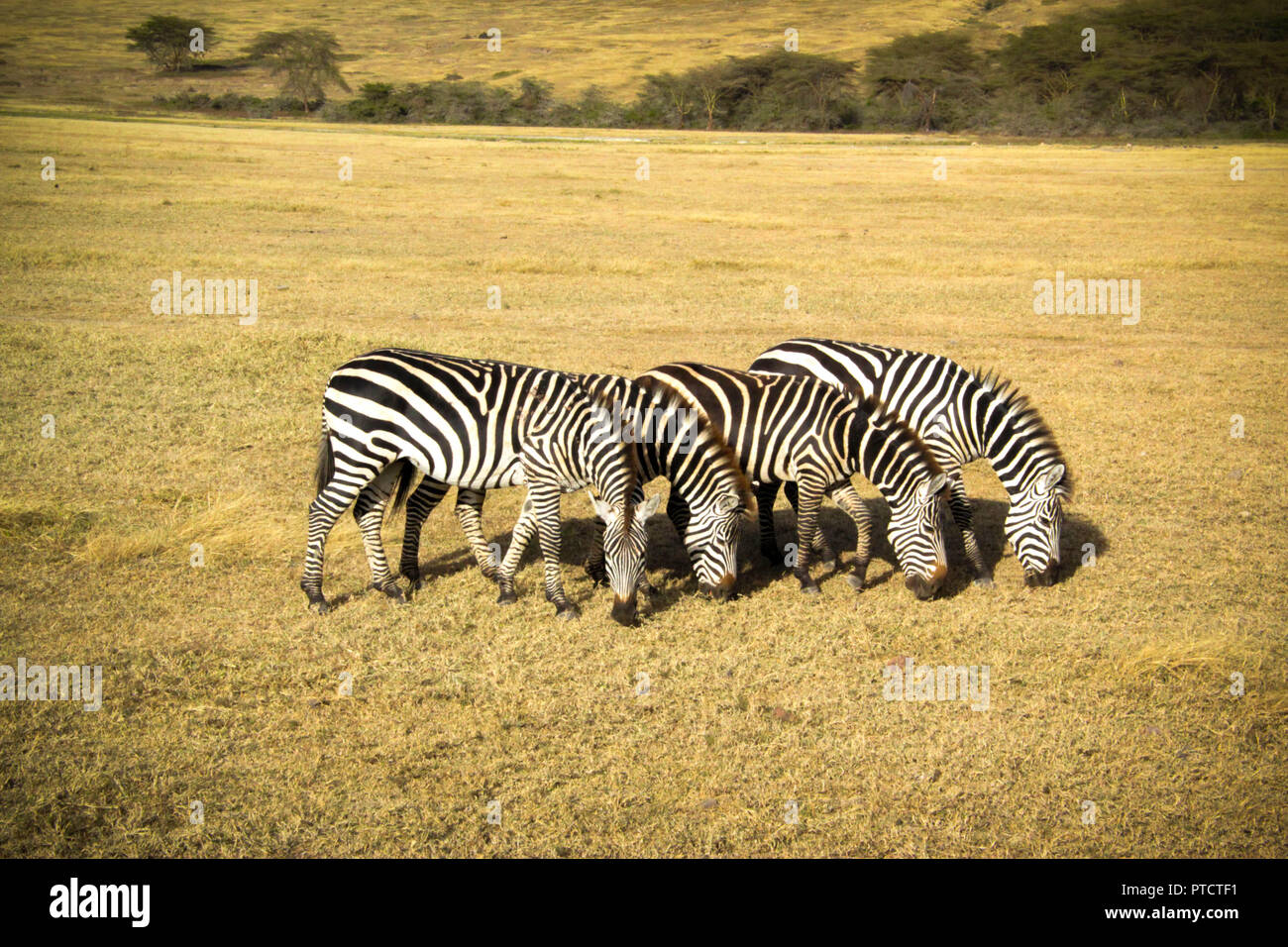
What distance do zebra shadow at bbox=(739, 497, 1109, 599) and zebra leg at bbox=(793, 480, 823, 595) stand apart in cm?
27

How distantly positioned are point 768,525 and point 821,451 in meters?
1.15

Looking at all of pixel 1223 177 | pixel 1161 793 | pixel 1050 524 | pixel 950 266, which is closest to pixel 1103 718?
pixel 1161 793

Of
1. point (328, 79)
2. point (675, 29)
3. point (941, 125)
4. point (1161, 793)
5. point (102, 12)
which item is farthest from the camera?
point (675, 29)

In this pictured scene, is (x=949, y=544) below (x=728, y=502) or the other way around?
below

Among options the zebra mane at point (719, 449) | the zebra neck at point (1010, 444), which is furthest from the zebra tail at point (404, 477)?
the zebra neck at point (1010, 444)

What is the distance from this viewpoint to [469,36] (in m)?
106

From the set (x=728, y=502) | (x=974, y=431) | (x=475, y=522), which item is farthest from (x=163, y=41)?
(x=974, y=431)

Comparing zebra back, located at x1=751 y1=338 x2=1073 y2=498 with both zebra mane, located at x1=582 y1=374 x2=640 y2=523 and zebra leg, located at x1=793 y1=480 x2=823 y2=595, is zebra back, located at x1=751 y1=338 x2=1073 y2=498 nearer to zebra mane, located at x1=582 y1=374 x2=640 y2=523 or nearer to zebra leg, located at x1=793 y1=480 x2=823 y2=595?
zebra leg, located at x1=793 y1=480 x2=823 y2=595

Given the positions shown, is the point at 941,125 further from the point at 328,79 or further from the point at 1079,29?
the point at 328,79

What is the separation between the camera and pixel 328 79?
75812 millimetres

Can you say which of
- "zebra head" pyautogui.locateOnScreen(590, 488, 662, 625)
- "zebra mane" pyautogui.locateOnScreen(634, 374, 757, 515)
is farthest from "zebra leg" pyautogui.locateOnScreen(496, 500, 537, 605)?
"zebra mane" pyautogui.locateOnScreen(634, 374, 757, 515)

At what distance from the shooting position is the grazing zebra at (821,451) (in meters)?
7.49

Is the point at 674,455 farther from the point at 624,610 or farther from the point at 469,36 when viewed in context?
the point at 469,36

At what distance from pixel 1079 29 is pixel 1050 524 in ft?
274
